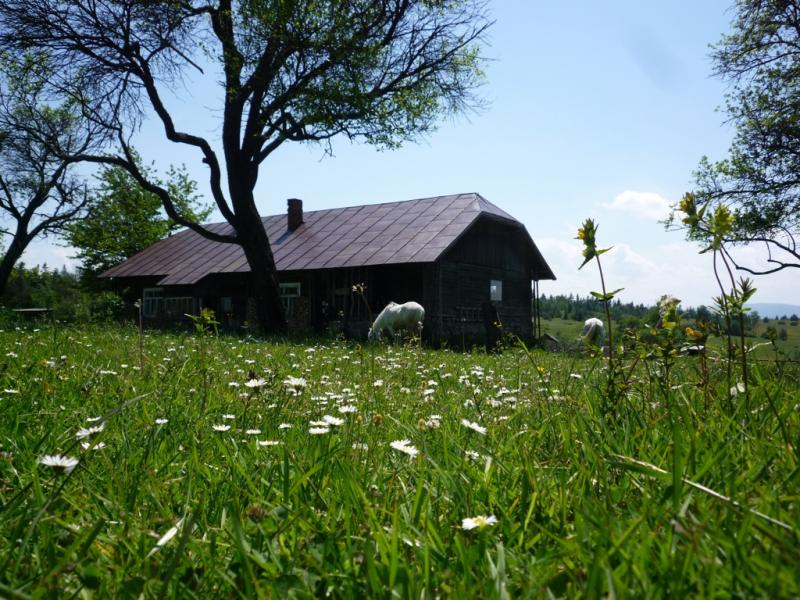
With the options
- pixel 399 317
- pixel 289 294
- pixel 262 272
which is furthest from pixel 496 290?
pixel 262 272

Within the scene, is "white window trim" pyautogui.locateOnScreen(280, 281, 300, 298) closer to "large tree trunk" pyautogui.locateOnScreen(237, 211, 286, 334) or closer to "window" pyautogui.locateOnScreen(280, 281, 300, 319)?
"window" pyautogui.locateOnScreen(280, 281, 300, 319)

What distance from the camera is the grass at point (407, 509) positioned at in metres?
1.03

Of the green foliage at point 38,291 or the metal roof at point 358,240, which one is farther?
the green foliage at point 38,291

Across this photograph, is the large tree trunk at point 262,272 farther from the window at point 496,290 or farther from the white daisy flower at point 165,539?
the white daisy flower at point 165,539

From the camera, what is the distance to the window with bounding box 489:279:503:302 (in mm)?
26531

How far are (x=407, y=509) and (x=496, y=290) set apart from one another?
84.3 ft

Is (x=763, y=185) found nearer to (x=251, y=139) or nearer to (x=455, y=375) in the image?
(x=251, y=139)

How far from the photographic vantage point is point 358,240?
79.8 feet

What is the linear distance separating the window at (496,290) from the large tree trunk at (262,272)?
10276 millimetres

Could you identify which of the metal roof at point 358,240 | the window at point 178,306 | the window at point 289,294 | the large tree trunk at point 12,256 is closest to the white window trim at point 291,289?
the window at point 289,294

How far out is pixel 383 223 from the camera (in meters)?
25.3

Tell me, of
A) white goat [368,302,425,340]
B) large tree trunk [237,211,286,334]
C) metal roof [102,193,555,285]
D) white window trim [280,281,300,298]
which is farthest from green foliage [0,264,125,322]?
white goat [368,302,425,340]

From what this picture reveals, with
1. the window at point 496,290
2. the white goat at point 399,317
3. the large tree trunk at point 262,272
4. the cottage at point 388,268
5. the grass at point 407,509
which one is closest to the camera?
the grass at point 407,509

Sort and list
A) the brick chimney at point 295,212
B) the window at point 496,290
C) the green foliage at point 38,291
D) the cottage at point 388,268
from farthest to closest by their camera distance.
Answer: the green foliage at point 38,291 → the brick chimney at point 295,212 → the window at point 496,290 → the cottage at point 388,268
